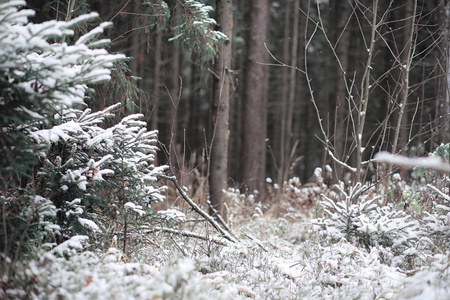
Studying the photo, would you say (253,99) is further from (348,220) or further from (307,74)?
(348,220)

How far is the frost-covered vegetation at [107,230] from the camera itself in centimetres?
245

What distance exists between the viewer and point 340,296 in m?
2.77

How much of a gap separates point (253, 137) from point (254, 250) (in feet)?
17.7

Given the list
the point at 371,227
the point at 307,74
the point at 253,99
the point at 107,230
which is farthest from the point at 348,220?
the point at 253,99

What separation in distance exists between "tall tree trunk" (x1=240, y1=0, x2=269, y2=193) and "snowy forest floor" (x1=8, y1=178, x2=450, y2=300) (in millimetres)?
4142

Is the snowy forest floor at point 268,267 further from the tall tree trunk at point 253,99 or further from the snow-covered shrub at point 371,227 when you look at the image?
the tall tree trunk at point 253,99

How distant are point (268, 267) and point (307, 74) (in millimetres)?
3533

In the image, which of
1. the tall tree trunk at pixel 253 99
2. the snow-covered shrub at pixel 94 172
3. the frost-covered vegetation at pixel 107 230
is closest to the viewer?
the frost-covered vegetation at pixel 107 230

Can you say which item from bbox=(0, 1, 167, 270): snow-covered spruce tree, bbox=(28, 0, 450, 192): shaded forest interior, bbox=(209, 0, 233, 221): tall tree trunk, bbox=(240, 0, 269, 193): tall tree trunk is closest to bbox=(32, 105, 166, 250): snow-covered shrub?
bbox=(0, 1, 167, 270): snow-covered spruce tree

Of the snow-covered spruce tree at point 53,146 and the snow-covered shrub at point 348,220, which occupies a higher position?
the snow-covered spruce tree at point 53,146

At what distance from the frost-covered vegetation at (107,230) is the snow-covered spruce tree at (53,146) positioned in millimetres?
10

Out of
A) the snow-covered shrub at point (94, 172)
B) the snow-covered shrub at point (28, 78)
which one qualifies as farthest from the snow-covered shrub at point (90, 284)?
the snow-covered shrub at point (94, 172)

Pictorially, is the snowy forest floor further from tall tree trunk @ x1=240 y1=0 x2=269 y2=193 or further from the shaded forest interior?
tall tree trunk @ x1=240 y1=0 x2=269 y2=193

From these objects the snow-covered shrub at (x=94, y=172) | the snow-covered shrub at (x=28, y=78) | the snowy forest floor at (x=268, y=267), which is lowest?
the snowy forest floor at (x=268, y=267)
